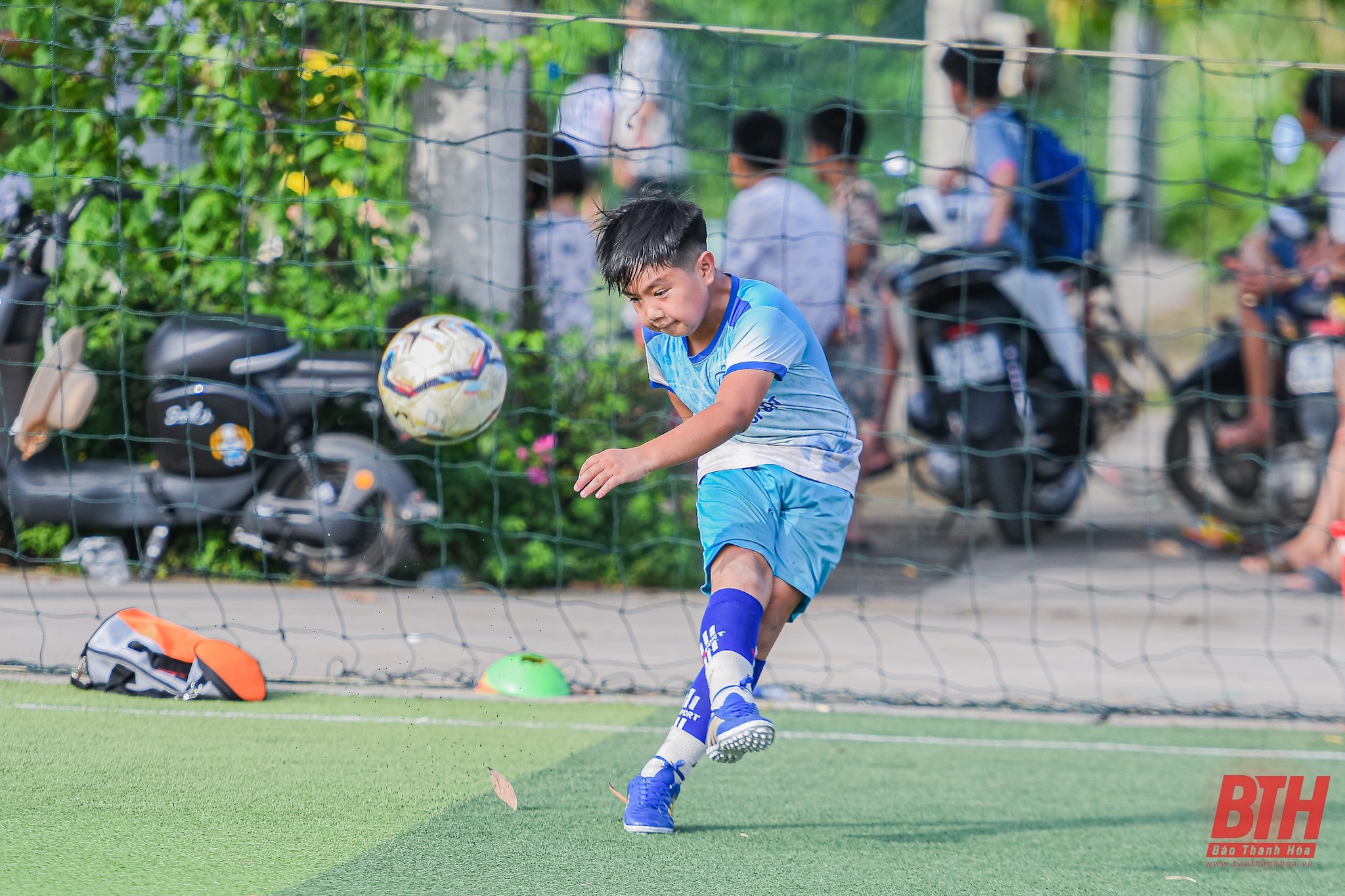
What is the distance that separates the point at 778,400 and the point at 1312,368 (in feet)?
15.8

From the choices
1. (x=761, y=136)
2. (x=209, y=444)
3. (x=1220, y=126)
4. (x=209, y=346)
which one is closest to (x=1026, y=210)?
(x=761, y=136)

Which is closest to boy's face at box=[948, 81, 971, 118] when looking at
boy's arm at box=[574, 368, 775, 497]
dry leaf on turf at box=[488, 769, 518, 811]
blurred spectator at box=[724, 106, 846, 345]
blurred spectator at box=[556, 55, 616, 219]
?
blurred spectator at box=[724, 106, 846, 345]

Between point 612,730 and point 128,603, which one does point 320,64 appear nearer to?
point 128,603

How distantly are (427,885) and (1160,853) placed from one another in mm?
1799

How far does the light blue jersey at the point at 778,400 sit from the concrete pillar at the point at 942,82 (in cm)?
626

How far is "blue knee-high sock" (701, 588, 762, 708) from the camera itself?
3.28m

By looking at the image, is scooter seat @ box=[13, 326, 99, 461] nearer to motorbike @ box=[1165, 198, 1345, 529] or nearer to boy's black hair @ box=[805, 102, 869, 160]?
boy's black hair @ box=[805, 102, 869, 160]

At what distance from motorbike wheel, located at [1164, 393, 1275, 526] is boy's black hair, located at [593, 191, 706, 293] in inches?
201

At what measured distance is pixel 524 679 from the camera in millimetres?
5109

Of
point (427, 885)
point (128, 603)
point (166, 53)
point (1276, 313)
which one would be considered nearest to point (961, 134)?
point (1276, 313)

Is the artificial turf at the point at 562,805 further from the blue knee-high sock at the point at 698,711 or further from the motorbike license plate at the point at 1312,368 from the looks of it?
the motorbike license plate at the point at 1312,368

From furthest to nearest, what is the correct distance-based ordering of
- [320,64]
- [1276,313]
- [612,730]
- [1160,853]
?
1. [1276,313]
2. [320,64]
3. [612,730]
4. [1160,853]

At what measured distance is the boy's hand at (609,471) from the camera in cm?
297

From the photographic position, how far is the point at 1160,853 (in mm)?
3600
